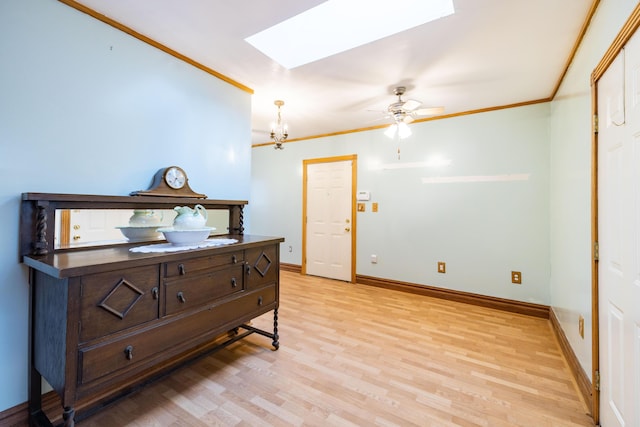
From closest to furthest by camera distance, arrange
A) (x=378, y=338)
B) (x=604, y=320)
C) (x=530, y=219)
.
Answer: (x=604, y=320) < (x=378, y=338) < (x=530, y=219)

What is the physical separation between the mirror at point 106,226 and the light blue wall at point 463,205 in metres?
2.88

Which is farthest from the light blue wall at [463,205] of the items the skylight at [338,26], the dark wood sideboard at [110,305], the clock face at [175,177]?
the clock face at [175,177]

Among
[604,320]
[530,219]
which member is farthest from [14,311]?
[530,219]

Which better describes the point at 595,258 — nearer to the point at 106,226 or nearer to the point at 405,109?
the point at 405,109

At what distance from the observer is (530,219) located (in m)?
3.09

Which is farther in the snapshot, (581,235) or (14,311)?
(581,235)

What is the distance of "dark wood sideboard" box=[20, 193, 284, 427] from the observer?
120 centimetres

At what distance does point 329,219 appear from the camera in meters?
A: 4.51

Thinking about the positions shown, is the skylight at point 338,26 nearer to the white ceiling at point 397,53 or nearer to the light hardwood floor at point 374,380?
the white ceiling at point 397,53

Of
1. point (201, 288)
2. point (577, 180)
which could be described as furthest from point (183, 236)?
point (577, 180)

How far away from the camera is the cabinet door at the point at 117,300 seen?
47.9 inches

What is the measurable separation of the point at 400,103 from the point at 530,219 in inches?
78.8

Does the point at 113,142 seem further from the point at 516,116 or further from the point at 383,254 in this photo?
the point at 516,116

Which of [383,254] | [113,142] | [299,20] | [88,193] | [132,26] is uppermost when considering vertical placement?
[299,20]
